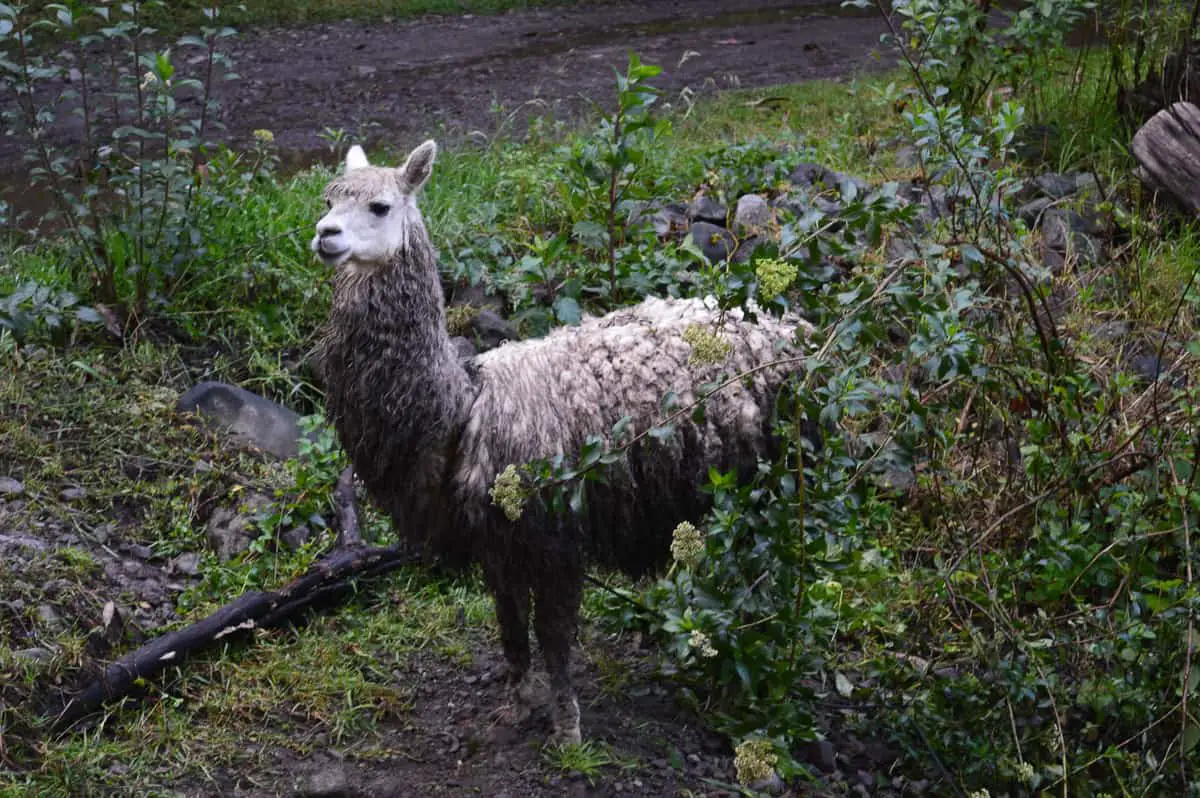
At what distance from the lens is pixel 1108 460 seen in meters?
4.00

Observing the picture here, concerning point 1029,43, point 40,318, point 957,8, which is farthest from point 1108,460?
point 40,318

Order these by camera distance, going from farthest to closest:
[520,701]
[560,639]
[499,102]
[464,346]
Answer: [499,102]
[464,346]
[520,701]
[560,639]

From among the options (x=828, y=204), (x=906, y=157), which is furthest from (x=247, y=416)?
(x=906, y=157)

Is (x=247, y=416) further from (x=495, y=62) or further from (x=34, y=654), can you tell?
(x=495, y=62)

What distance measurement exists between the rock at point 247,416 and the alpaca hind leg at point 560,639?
1819 mm

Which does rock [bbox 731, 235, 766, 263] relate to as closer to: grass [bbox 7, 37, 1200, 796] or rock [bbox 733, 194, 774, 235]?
rock [bbox 733, 194, 774, 235]

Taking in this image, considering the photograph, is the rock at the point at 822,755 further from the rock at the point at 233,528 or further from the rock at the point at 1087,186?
the rock at the point at 1087,186

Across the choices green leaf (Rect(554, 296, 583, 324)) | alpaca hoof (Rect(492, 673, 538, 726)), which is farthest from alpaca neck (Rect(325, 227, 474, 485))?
green leaf (Rect(554, 296, 583, 324))

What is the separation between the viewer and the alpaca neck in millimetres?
3705

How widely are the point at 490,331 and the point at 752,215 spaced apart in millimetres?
1376

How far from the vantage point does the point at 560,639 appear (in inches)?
156

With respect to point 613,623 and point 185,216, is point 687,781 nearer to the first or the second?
point 613,623

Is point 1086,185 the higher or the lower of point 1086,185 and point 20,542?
the higher

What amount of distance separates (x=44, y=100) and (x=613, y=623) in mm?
6459
